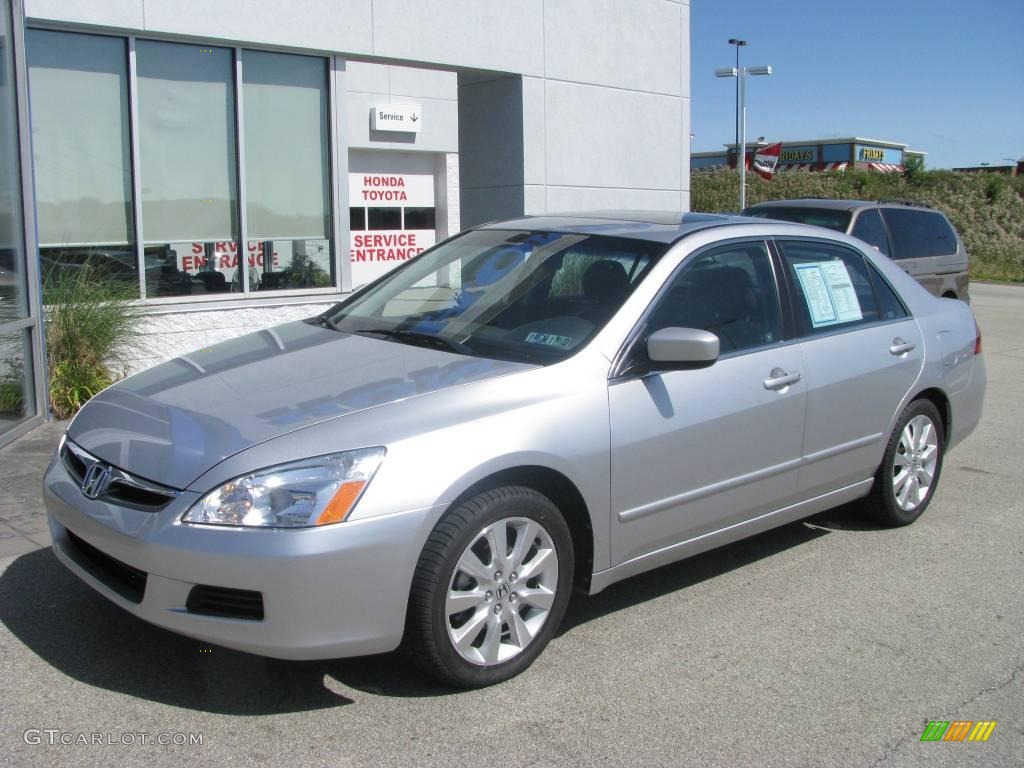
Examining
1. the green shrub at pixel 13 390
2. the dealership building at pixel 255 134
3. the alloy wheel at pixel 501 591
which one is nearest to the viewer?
the alloy wheel at pixel 501 591

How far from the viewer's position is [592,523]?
161 inches

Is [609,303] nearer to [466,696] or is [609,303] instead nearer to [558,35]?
[466,696]

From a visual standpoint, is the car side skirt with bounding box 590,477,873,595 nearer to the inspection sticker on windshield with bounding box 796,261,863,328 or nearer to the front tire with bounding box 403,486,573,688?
the front tire with bounding box 403,486,573,688

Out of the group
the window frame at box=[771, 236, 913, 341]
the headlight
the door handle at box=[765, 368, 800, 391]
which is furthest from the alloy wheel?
the window frame at box=[771, 236, 913, 341]

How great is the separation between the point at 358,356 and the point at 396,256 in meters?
17.6

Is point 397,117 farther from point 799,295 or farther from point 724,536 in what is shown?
point 724,536

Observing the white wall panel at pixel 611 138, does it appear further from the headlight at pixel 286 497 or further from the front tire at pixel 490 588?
the headlight at pixel 286 497

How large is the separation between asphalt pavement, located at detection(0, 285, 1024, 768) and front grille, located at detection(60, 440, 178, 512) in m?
0.66

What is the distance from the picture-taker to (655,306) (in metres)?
4.48

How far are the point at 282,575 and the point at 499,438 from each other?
0.88 metres

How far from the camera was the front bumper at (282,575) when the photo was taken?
10.9 ft

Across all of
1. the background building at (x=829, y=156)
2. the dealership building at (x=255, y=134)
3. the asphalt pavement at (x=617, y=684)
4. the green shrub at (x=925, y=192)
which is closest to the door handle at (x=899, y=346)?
the asphalt pavement at (x=617, y=684)

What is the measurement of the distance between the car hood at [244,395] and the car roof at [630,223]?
Result: 1101 millimetres

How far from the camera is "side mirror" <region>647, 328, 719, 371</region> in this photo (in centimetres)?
421
